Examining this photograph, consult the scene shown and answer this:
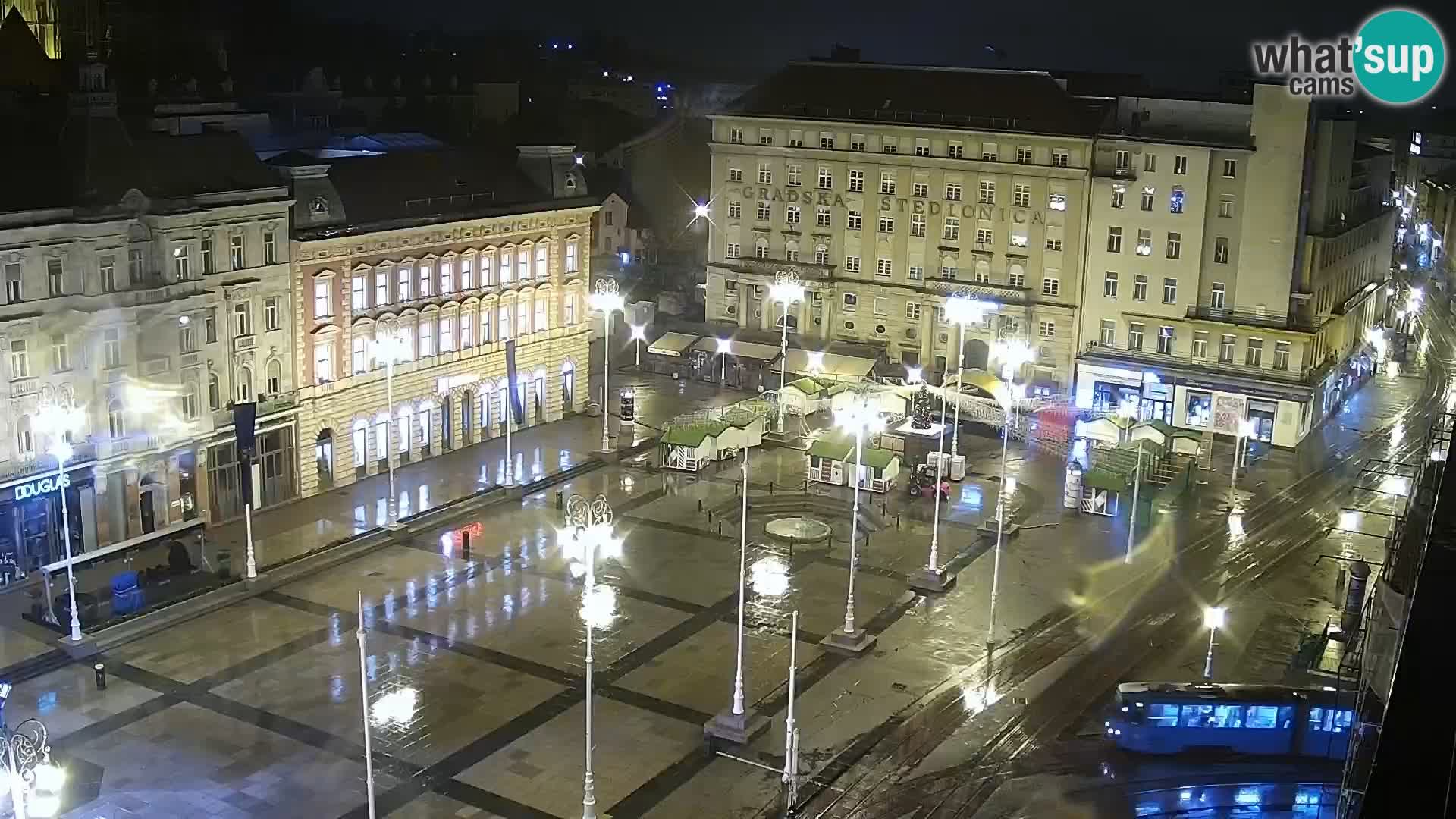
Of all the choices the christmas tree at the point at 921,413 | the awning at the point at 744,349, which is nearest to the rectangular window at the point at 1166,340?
the christmas tree at the point at 921,413

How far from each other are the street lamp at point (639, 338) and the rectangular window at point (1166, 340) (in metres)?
32.2

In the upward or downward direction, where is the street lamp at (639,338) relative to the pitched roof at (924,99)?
downward

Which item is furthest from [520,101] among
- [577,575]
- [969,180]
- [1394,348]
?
[577,575]

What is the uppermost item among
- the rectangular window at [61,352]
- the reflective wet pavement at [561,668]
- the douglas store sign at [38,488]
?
the rectangular window at [61,352]

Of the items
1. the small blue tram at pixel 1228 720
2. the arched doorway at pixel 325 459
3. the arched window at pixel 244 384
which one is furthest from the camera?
the arched doorway at pixel 325 459

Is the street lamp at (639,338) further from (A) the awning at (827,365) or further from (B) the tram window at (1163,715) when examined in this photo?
(B) the tram window at (1163,715)

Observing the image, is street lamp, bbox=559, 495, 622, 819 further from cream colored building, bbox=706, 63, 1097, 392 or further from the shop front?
cream colored building, bbox=706, 63, 1097, 392


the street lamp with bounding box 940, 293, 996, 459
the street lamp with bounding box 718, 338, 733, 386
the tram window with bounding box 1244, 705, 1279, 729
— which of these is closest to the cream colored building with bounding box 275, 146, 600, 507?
the street lamp with bounding box 718, 338, 733, 386

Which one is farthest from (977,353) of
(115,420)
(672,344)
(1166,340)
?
(115,420)

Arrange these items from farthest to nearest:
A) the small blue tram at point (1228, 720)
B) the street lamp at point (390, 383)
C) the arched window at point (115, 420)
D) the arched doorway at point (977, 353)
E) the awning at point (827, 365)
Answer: the arched doorway at point (977, 353) → the awning at point (827, 365) → the street lamp at point (390, 383) → the arched window at point (115, 420) → the small blue tram at point (1228, 720)

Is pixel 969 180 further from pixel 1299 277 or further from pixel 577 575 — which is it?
pixel 577 575

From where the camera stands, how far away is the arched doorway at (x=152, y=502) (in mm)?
54969

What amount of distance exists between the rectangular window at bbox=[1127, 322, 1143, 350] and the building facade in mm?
46446

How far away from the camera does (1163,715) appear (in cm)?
3866
